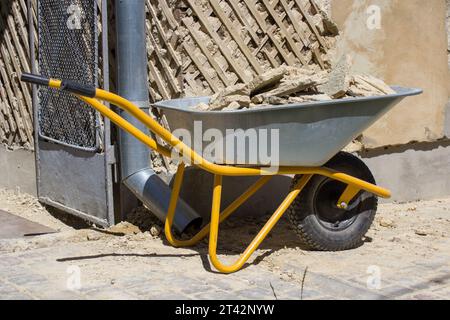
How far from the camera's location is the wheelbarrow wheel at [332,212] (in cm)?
473

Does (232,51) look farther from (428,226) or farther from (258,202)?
(428,226)

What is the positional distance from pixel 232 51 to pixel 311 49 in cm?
74

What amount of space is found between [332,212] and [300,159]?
569 millimetres

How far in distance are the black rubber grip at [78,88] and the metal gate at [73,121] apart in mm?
1270

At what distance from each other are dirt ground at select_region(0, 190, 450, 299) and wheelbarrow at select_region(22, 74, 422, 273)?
0.49ft

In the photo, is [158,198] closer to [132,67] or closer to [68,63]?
[132,67]

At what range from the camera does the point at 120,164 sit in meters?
5.29

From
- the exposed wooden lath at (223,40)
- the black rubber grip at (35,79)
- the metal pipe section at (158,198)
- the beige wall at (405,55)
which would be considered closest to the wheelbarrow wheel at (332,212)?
the metal pipe section at (158,198)

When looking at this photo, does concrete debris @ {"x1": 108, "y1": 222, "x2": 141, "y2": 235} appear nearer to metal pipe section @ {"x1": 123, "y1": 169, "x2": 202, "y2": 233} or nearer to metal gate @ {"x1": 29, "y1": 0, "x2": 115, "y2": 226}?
metal gate @ {"x1": 29, "y1": 0, "x2": 115, "y2": 226}

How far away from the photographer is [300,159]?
4453mm

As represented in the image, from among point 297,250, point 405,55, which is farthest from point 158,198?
point 405,55

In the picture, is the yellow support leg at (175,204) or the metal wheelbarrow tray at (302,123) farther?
the yellow support leg at (175,204)

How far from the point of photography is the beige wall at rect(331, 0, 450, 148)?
6.08 m

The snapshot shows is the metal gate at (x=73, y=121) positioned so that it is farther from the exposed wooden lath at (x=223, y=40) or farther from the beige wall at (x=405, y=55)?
the beige wall at (x=405, y=55)
